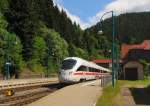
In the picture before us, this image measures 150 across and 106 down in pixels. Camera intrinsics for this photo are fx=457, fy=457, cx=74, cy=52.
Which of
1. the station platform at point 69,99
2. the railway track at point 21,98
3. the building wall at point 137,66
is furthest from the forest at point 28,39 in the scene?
the station platform at point 69,99

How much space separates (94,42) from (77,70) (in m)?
142

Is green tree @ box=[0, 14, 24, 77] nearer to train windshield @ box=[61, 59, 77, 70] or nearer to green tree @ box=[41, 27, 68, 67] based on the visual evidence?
train windshield @ box=[61, 59, 77, 70]

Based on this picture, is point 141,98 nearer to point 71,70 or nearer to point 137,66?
point 71,70

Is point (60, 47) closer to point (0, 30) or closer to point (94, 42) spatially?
point (0, 30)

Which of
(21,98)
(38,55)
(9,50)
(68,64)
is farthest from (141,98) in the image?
(38,55)

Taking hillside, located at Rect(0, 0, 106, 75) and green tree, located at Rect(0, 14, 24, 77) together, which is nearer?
green tree, located at Rect(0, 14, 24, 77)

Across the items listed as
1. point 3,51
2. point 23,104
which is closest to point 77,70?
point 23,104

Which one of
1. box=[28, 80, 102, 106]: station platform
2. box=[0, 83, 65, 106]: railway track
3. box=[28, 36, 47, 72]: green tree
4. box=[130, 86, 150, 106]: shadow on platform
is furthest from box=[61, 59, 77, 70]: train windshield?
box=[28, 36, 47, 72]: green tree

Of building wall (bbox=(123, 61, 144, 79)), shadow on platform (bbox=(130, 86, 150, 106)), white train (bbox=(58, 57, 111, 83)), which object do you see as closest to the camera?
shadow on platform (bbox=(130, 86, 150, 106))

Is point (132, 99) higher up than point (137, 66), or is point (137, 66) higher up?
point (137, 66)

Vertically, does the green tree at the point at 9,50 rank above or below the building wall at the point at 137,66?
above

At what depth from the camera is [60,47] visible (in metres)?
112

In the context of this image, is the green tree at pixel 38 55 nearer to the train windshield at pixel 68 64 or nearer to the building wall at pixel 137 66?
the building wall at pixel 137 66

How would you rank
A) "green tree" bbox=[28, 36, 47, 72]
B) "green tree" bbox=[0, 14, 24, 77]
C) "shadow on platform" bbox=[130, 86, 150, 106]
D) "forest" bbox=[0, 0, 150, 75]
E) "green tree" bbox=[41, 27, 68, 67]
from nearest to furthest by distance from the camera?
"shadow on platform" bbox=[130, 86, 150, 106]
"green tree" bbox=[0, 14, 24, 77]
"forest" bbox=[0, 0, 150, 75]
"green tree" bbox=[28, 36, 47, 72]
"green tree" bbox=[41, 27, 68, 67]
